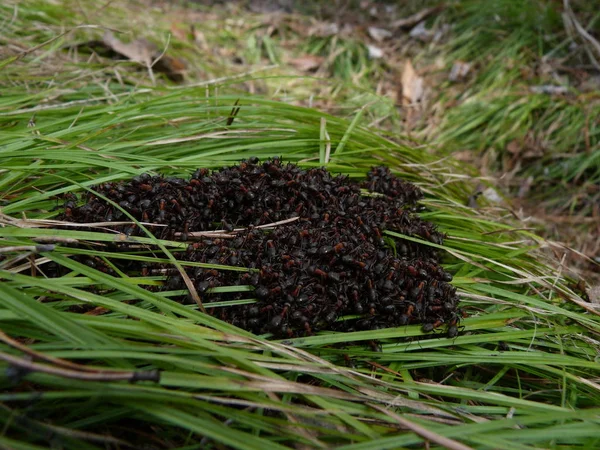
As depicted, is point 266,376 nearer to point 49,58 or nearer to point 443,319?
point 443,319

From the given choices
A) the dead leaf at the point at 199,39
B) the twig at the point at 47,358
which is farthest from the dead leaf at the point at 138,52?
the twig at the point at 47,358

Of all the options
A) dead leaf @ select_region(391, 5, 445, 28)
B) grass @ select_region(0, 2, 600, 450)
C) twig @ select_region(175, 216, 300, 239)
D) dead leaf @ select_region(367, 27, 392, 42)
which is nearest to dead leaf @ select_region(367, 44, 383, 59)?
dead leaf @ select_region(367, 27, 392, 42)

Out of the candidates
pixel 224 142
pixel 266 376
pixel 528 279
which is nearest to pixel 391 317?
pixel 266 376

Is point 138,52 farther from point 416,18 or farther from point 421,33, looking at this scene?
point 416,18

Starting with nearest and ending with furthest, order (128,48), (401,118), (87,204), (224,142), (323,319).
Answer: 1. (323,319)
2. (87,204)
3. (224,142)
4. (128,48)
5. (401,118)

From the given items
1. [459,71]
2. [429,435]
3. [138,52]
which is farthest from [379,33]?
[429,435]

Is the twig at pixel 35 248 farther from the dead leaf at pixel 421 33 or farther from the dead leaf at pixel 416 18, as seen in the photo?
the dead leaf at pixel 416 18
